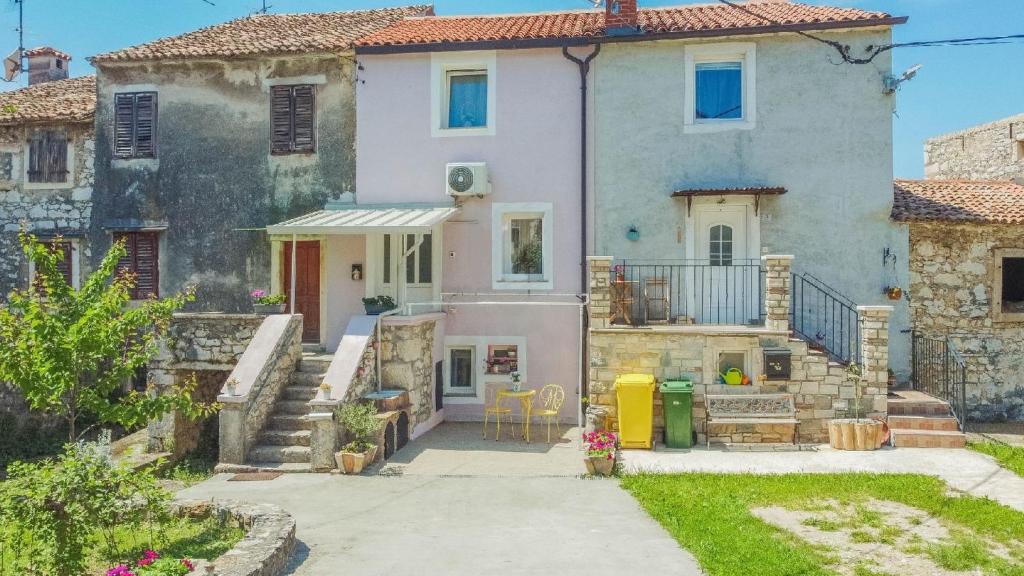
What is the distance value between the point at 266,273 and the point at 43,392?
8386 millimetres

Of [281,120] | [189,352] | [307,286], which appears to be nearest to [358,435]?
[189,352]

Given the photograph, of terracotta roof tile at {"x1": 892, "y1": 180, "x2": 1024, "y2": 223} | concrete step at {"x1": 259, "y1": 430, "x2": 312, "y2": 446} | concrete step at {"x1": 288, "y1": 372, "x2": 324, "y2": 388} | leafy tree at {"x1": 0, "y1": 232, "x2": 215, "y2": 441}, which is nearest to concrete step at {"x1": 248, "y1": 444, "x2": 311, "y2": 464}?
concrete step at {"x1": 259, "y1": 430, "x2": 312, "y2": 446}

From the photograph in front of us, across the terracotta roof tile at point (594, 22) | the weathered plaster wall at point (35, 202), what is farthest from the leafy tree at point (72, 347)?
the weathered plaster wall at point (35, 202)

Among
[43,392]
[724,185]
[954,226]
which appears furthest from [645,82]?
[43,392]

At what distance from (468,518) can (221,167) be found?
10921 millimetres

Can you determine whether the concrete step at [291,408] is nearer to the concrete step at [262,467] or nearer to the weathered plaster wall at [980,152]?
the concrete step at [262,467]

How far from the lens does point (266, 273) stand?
1650 cm

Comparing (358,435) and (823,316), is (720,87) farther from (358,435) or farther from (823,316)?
(358,435)

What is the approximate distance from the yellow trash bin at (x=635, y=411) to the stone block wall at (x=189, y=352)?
6.61 meters

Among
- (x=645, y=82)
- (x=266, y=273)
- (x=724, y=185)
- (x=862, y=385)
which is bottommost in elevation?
(x=862, y=385)

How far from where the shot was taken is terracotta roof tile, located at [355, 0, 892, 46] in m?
14.7

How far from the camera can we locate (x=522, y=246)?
15.8 m

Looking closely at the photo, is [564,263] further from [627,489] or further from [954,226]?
[954,226]

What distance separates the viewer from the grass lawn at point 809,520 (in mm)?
7469
